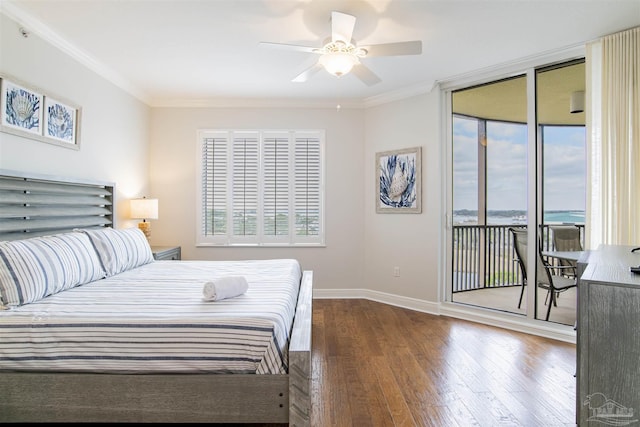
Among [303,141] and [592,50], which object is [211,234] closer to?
[303,141]

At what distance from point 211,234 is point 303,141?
176 centimetres

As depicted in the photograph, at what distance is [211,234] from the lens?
482 cm

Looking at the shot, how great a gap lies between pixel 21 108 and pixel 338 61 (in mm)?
2381

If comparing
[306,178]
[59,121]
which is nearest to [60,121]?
[59,121]

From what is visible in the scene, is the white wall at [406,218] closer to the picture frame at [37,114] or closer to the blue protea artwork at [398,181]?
the blue protea artwork at [398,181]

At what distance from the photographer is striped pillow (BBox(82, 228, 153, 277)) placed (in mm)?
2850

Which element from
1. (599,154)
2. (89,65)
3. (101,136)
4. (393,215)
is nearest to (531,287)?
(599,154)

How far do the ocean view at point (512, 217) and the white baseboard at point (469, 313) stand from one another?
3.26 ft

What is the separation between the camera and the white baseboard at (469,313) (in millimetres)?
3387

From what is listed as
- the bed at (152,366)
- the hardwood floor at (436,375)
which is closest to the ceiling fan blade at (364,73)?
the bed at (152,366)

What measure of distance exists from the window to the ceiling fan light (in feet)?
7.36

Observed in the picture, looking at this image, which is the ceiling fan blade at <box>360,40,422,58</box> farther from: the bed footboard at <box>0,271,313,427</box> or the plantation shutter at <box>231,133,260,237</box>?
the plantation shutter at <box>231,133,260,237</box>

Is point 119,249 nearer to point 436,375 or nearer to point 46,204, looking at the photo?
point 46,204

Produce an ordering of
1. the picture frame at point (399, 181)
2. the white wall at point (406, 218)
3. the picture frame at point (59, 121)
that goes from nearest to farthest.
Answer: the picture frame at point (59, 121), the white wall at point (406, 218), the picture frame at point (399, 181)
